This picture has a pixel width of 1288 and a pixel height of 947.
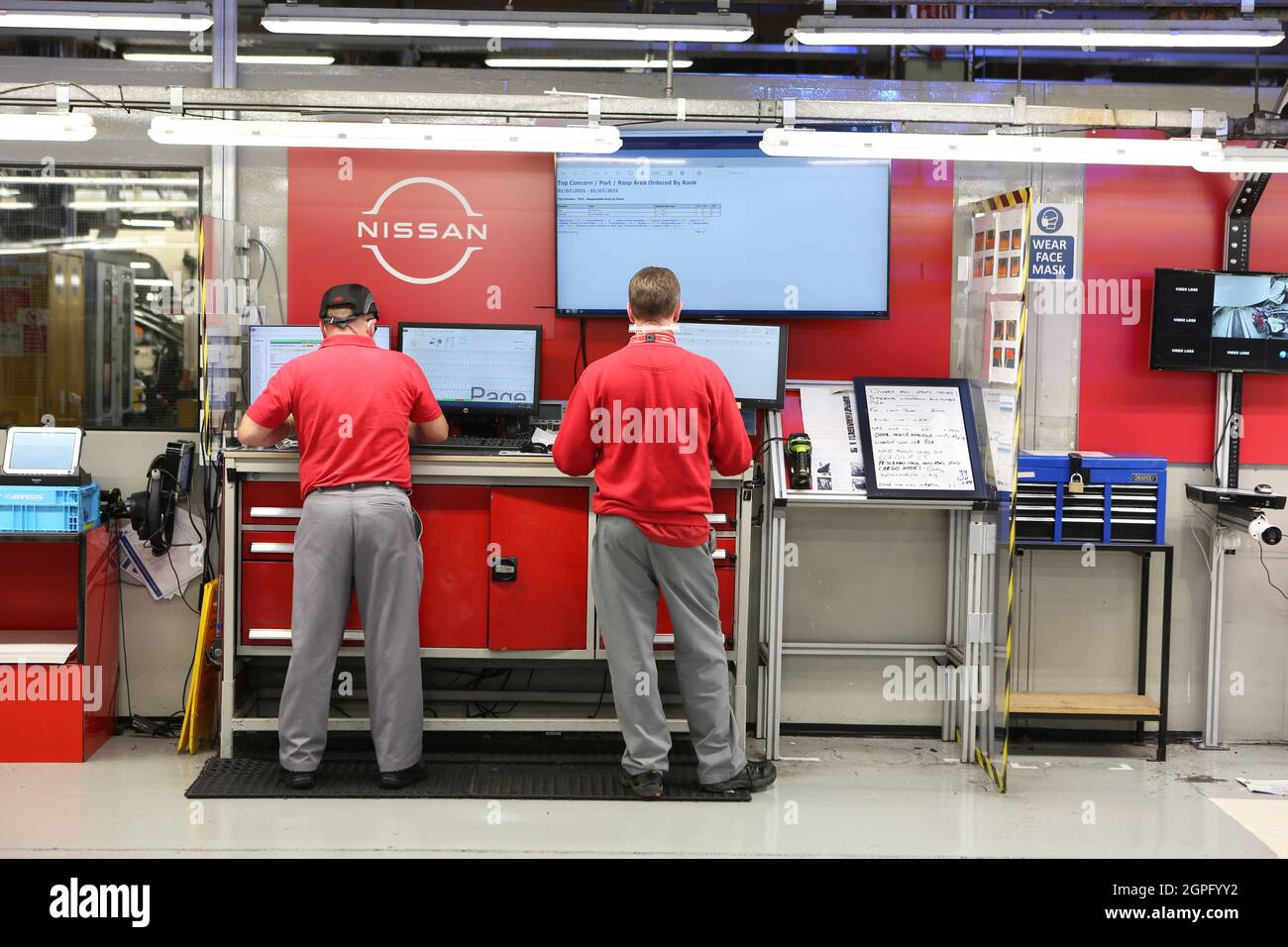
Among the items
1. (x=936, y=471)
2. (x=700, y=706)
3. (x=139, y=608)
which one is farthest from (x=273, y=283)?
(x=936, y=471)

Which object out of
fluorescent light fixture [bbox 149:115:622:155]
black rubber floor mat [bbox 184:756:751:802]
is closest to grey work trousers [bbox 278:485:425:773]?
black rubber floor mat [bbox 184:756:751:802]

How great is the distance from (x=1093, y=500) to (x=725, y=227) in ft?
5.93

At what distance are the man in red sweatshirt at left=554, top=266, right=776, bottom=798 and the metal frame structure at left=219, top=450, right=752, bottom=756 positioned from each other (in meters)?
0.35

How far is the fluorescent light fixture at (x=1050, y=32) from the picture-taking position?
4039mm

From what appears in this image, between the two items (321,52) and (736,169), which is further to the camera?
(321,52)

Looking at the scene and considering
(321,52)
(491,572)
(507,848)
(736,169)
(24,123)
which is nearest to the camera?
(507,848)

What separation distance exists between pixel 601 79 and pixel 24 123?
84.9 inches

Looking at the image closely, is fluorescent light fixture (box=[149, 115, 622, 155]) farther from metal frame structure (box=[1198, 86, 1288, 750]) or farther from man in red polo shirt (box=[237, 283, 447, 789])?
metal frame structure (box=[1198, 86, 1288, 750])

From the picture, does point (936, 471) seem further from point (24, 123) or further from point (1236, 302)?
point (24, 123)

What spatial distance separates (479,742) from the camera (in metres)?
4.74

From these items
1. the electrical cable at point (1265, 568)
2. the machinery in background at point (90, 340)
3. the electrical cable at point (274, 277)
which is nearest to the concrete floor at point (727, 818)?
the electrical cable at point (1265, 568)

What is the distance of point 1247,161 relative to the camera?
4.25 metres

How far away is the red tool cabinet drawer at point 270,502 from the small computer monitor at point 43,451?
2.26ft

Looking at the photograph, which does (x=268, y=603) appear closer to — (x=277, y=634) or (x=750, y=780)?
(x=277, y=634)
